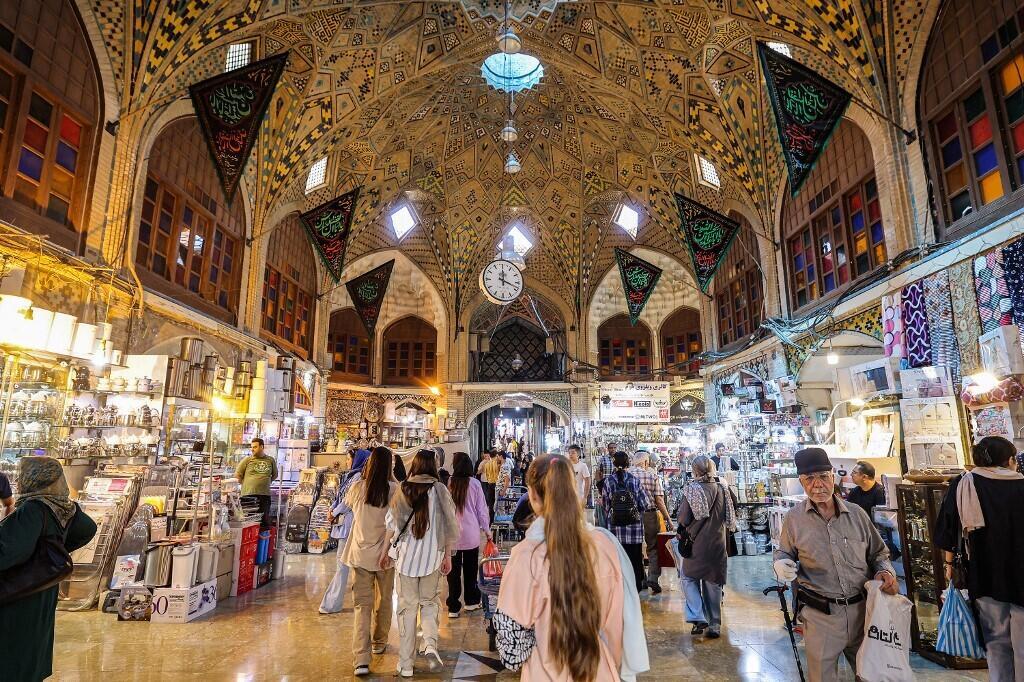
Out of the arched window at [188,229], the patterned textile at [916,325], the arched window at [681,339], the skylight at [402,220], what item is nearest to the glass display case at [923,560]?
the patterned textile at [916,325]

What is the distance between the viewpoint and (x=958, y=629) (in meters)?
3.08

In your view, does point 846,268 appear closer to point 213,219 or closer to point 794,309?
point 794,309

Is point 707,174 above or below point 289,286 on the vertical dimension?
above

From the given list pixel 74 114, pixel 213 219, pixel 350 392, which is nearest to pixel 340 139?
pixel 213 219

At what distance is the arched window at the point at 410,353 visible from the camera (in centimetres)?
1852

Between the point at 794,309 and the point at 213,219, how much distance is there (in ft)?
37.4

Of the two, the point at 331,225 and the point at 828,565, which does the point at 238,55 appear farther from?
the point at 828,565

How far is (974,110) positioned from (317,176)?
12457mm

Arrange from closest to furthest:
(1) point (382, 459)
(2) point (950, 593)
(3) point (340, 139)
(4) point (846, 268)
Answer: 1. (2) point (950, 593)
2. (1) point (382, 459)
3. (4) point (846, 268)
4. (3) point (340, 139)

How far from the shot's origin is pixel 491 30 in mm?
12000

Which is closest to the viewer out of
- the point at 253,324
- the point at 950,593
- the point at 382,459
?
the point at 950,593

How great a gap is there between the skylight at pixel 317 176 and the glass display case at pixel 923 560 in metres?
13.1

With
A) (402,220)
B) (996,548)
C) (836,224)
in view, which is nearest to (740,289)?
(836,224)

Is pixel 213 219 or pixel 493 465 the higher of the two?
pixel 213 219
